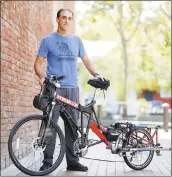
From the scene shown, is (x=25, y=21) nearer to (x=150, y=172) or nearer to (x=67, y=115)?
(x=150, y=172)

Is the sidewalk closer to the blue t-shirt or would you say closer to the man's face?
the blue t-shirt

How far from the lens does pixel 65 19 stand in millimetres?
3562

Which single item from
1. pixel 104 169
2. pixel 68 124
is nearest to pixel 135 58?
pixel 104 169

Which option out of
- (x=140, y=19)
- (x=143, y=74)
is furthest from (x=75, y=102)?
(x=143, y=74)

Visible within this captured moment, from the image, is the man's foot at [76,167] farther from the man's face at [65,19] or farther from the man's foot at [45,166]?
the man's face at [65,19]

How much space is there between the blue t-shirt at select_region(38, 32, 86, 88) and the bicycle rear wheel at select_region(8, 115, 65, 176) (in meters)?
0.36

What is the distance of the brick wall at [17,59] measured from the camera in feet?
20.5

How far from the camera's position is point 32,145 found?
151 inches

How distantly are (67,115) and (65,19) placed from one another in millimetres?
925

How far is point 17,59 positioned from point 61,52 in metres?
3.00

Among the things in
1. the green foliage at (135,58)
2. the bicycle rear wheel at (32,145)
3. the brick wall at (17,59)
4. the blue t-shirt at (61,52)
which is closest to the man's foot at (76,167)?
the bicycle rear wheel at (32,145)

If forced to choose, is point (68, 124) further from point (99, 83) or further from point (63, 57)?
point (63, 57)

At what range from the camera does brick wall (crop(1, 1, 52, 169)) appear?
6254mm

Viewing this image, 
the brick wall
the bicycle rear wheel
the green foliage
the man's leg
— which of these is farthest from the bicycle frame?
the green foliage
